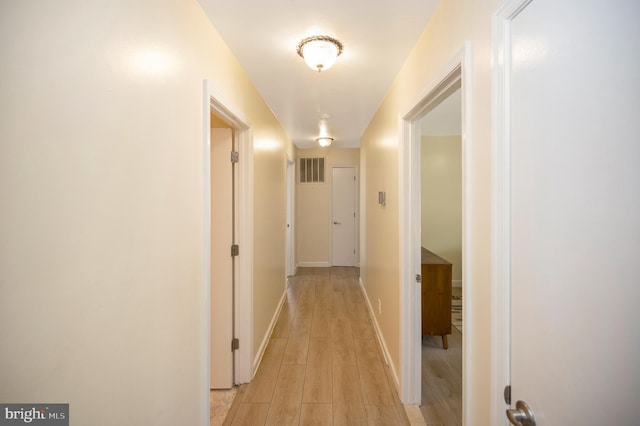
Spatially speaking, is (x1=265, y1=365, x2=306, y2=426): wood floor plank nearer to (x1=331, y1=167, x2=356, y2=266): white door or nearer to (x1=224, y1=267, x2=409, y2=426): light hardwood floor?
(x1=224, y1=267, x2=409, y2=426): light hardwood floor

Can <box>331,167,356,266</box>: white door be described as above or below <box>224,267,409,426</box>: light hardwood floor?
above

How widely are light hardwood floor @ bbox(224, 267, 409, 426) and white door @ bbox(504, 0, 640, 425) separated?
1.55 metres

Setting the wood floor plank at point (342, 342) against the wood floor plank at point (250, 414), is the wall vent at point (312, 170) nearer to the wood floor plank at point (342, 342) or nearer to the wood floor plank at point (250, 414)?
the wood floor plank at point (342, 342)

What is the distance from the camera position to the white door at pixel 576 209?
58 cm

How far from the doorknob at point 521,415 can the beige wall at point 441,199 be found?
4.53 m

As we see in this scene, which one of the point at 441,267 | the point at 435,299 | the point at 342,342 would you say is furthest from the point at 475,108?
the point at 342,342

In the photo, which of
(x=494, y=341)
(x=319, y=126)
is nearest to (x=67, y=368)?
(x=494, y=341)

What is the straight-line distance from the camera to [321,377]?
2521 mm

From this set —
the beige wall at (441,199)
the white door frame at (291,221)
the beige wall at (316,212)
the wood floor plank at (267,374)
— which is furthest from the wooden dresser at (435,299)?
the beige wall at (316,212)

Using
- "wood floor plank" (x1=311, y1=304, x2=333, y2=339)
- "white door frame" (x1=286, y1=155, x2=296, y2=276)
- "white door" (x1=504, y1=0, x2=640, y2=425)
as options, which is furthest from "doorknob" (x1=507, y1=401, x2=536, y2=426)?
"white door frame" (x1=286, y1=155, x2=296, y2=276)

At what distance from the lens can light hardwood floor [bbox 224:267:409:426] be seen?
6.79ft

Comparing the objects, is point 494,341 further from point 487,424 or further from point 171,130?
point 171,130

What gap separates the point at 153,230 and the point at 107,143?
350 millimetres

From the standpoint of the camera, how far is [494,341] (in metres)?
0.97
